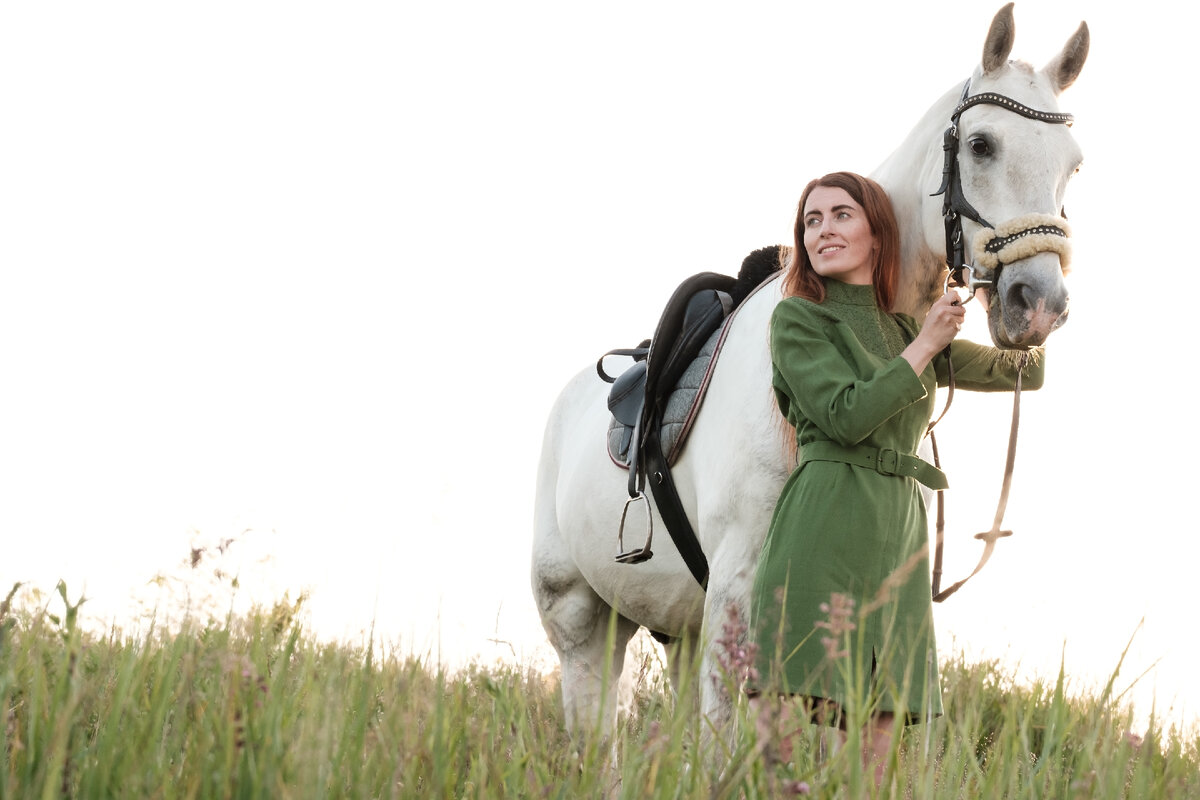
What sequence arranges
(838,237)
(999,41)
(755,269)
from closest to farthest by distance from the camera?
(838,237)
(999,41)
(755,269)

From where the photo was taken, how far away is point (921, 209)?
8.80ft

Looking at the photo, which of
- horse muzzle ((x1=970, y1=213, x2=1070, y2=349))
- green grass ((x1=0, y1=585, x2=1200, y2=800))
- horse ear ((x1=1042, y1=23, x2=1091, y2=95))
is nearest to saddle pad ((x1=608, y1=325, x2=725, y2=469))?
horse muzzle ((x1=970, y1=213, x2=1070, y2=349))

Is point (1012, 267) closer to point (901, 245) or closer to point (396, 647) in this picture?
point (901, 245)

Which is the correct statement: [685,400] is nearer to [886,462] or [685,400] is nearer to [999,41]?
[886,462]

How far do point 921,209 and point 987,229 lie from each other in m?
0.33

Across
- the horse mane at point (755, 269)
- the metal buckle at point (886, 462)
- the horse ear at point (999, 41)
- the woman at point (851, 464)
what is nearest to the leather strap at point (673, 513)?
the horse mane at point (755, 269)

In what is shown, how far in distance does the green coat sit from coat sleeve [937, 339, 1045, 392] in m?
0.29

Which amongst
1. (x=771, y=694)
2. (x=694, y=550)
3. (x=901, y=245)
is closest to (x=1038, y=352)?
(x=901, y=245)

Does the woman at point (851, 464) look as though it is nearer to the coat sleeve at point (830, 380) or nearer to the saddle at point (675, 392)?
the coat sleeve at point (830, 380)

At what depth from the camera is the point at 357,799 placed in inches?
56.6

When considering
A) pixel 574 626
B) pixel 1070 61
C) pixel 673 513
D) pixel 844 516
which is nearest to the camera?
pixel 844 516

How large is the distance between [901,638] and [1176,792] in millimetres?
644

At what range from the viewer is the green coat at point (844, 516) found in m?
2.14

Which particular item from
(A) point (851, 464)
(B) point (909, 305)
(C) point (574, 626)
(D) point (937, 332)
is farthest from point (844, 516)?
(C) point (574, 626)
